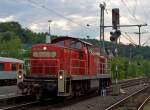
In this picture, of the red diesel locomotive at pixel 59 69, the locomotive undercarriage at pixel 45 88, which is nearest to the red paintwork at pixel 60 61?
the red diesel locomotive at pixel 59 69

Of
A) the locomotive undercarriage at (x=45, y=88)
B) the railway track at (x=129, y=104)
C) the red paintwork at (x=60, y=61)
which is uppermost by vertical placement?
the red paintwork at (x=60, y=61)

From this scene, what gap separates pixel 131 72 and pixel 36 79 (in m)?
72.3

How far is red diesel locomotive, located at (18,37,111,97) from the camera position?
2195 cm

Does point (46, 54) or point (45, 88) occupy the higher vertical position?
point (46, 54)

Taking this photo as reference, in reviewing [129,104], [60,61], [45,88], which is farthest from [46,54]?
[129,104]

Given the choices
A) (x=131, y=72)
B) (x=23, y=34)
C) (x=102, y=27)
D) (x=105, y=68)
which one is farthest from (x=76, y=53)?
(x=23, y=34)

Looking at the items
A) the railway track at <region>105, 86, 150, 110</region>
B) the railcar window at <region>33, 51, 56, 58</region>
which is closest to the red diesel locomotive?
the railcar window at <region>33, 51, 56, 58</region>

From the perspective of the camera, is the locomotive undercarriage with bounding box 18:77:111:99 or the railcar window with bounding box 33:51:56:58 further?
the railcar window with bounding box 33:51:56:58

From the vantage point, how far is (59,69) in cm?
2289

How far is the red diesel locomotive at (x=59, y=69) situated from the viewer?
22.0 metres

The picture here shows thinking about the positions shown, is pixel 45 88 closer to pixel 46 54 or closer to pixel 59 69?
pixel 59 69

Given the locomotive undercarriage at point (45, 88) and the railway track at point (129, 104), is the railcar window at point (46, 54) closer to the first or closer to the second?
the locomotive undercarriage at point (45, 88)

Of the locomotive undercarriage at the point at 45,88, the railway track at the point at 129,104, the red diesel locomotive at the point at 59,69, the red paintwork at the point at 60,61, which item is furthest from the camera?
the red paintwork at the point at 60,61

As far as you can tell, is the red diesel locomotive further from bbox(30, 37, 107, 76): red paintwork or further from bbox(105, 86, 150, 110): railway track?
bbox(105, 86, 150, 110): railway track
